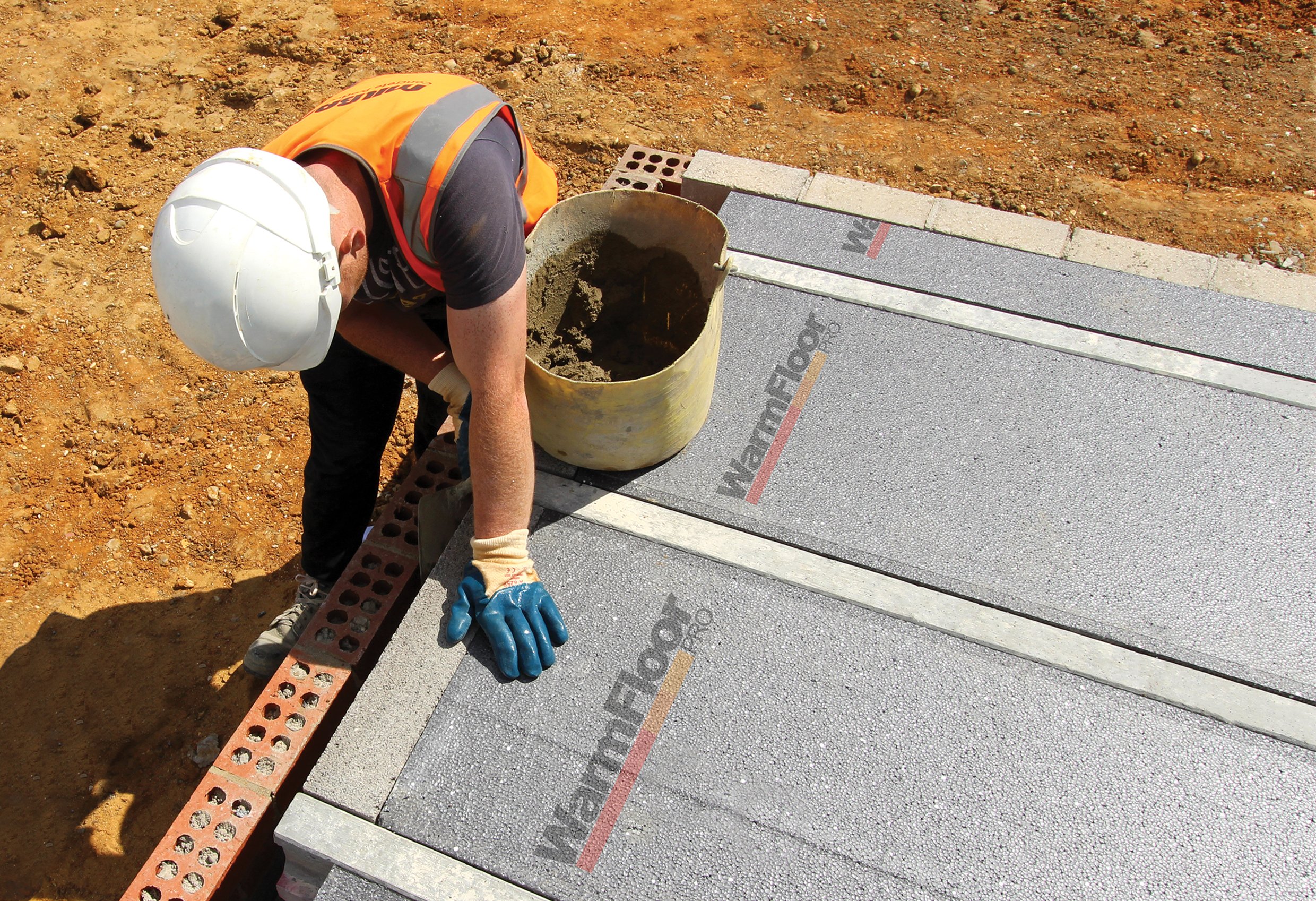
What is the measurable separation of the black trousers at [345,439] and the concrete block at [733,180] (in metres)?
1.59

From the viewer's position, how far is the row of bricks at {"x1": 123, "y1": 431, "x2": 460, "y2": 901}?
7.25 ft

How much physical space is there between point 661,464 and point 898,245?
1.52m

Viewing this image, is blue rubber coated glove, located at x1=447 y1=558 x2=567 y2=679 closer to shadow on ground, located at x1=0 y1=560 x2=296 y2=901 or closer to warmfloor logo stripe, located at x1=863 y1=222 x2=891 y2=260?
shadow on ground, located at x1=0 y1=560 x2=296 y2=901

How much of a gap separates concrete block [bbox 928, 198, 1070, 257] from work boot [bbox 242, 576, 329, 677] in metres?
3.03

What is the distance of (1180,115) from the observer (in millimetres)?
5133

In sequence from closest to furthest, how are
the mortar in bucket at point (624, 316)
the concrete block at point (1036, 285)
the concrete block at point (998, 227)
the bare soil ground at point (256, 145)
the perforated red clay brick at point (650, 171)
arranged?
the mortar in bucket at point (624, 316) < the concrete block at point (1036, 285) < the bare soil ground at point (256, 145) < the concrete block at point (998, 227) < the perforated red clay brick at point (650, 171)

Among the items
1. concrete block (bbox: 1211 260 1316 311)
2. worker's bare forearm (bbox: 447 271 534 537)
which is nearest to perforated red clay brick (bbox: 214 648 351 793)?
worker's bare forearm (bbox: 447 271 534 537)

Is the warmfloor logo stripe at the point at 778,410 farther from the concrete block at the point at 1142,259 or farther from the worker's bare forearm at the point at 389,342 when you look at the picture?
the concrete block at the point at 1142,259

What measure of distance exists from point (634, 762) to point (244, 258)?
161cm

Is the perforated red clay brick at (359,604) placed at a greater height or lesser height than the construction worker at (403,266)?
lesser

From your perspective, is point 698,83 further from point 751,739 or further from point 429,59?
point 751,739

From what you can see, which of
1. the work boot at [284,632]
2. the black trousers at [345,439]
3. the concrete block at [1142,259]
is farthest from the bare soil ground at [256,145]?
the concrete block at [1142,259]

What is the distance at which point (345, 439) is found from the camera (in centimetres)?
298

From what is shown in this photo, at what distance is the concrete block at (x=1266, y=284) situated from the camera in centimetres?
342
